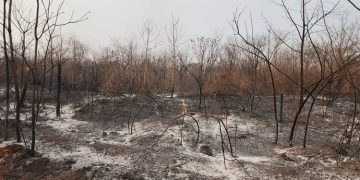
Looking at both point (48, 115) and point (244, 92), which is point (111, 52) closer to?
point (244, 92)

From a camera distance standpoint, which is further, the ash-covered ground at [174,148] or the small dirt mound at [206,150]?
the small dirt mound at [206,150]

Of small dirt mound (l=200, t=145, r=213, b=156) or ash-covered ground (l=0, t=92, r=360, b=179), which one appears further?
small dirt mound (l=200, t=145, r=213, b=156)

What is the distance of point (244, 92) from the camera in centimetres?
1973

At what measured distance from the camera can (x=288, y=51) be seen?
2745 centimetres

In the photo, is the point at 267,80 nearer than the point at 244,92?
No

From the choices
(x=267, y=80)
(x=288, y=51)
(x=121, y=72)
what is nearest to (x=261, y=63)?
(x=267, y=80)

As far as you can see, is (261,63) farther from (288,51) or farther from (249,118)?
(249,118)

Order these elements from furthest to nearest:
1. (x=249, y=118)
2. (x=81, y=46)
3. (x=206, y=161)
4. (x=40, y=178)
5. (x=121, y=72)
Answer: (x=81, y=46), (x=121, y=72), (x=249, y=118), (x=206, y=161), (x=40, y=178)

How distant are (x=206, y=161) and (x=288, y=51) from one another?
21.3 meters

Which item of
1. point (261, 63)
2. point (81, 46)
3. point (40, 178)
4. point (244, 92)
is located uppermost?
point (81, 46)

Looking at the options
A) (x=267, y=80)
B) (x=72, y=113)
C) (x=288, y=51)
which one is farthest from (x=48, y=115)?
(x=288, y=51)

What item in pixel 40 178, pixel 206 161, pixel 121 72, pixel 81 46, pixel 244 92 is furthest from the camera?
pixel 81 46

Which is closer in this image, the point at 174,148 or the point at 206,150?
the point at 174,148

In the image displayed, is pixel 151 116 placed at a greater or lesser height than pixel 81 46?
lesser
